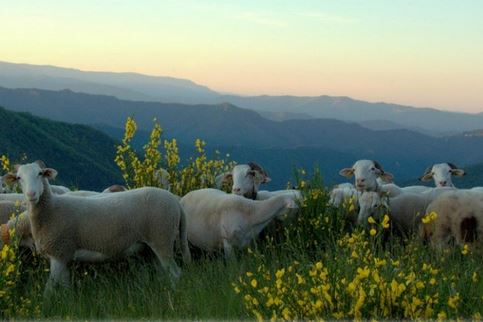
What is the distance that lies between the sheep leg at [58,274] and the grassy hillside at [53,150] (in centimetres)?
10494

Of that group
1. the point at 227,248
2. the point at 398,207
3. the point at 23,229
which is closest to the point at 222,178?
the point at 227,248

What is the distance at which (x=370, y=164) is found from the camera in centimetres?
1327

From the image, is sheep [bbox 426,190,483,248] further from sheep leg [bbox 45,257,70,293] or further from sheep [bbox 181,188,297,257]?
sheep leg [bbox 45,257,70,293]

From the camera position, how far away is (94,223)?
32.3 ft

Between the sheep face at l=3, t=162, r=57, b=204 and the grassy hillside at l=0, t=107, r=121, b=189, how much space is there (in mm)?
104854

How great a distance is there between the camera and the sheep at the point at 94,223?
9.63m

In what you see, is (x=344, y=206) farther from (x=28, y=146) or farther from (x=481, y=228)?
(x=28, y=146)

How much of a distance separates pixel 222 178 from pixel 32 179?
5.62 meters

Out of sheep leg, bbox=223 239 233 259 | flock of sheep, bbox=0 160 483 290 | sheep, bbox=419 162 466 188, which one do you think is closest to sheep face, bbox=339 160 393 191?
flock of sheep, bbox=0 160 483 290

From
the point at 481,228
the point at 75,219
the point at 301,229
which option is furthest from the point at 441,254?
the point at 75,219

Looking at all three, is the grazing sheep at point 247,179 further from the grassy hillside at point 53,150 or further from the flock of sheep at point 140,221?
the grassy hillside at point 53,150

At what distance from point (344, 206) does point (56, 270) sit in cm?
475

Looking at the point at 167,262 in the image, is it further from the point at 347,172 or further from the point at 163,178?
the point at 347,172

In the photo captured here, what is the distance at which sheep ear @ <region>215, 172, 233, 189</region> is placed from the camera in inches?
548
